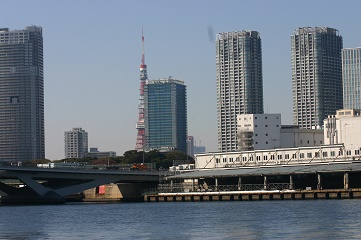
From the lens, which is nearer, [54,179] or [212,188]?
[212,188]

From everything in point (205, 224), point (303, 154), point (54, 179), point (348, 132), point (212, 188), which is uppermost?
point (348, 132)

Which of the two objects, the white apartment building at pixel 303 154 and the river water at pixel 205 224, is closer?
the river water at pixel 205 224

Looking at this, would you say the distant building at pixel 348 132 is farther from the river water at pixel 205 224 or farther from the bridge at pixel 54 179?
the river water at pixel 205 224

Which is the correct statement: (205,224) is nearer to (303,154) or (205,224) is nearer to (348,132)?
(303,154)

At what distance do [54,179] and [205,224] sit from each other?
8717 centimetres

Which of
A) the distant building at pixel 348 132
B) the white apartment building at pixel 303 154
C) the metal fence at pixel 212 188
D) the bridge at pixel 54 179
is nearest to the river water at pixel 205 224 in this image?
the metal fence at pixel 212 188

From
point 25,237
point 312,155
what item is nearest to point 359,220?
point 25,237

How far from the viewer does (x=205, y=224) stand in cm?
8625

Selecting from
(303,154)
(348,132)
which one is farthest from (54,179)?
(348,132)

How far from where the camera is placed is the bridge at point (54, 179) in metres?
157

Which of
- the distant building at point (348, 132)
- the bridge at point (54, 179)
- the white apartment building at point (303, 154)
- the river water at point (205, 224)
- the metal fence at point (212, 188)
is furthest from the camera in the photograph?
the distant building at point (348, 132)

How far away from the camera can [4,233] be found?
270 ft

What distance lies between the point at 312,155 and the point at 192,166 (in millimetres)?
32336

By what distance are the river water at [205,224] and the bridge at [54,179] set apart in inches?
1642
